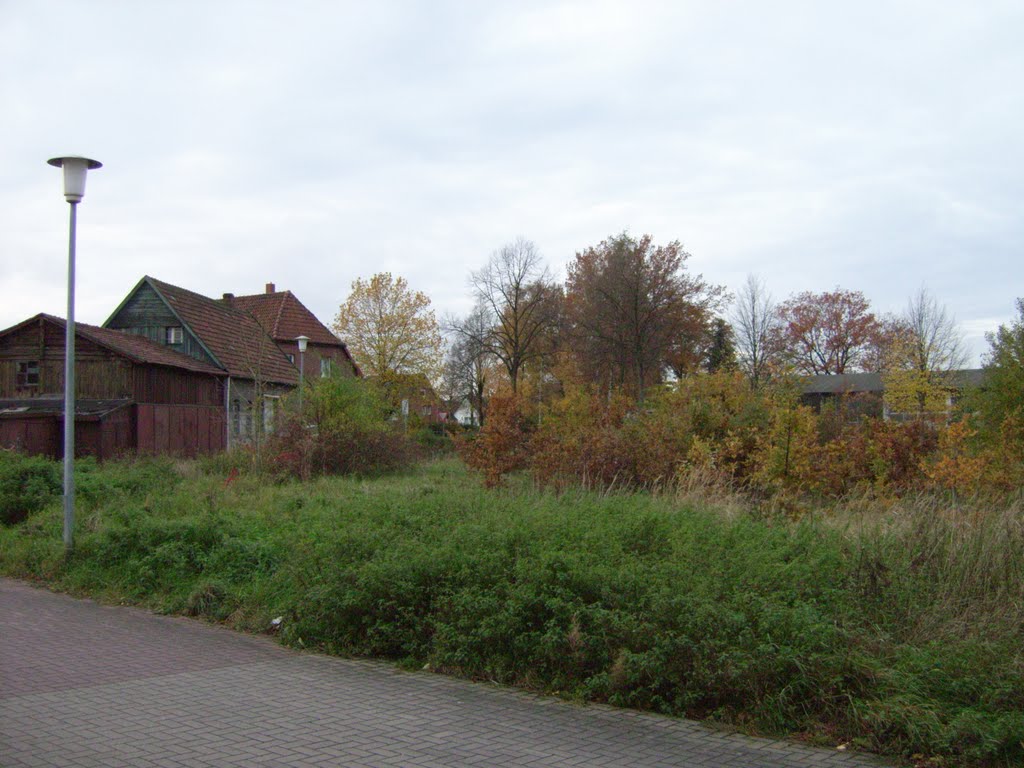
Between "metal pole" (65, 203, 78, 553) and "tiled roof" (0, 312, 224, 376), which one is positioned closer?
"metal pole" (65, 203, 78, 553)

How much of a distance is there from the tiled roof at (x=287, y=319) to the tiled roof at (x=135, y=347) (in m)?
16.9

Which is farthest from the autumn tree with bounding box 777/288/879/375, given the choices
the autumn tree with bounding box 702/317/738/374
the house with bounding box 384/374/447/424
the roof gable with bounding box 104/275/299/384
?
the roof gable with bounding box 104/275/299/384

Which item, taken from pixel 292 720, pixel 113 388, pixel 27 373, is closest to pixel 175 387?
pixel 113 388

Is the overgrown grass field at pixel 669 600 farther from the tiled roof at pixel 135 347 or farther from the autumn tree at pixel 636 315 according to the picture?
the autumn tree at pixel 636 315

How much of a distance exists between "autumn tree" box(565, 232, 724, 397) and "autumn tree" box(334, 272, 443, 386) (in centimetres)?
939

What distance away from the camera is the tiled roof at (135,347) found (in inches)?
1326

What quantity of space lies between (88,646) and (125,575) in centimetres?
280

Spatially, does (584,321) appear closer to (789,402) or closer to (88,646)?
(789,402)

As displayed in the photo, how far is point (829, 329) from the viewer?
2881 inches

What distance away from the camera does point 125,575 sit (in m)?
10.8

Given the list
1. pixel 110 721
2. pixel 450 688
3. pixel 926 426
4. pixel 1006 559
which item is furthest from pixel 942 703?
pixel 926 426

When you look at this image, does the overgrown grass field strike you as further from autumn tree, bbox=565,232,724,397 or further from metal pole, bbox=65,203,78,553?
autumn tree, bbox=565,232,724,397

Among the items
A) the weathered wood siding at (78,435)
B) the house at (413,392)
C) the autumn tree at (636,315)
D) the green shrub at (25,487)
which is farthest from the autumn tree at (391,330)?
the green shrub at (25,487)

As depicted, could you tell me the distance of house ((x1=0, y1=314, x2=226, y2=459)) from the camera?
97.8ft
